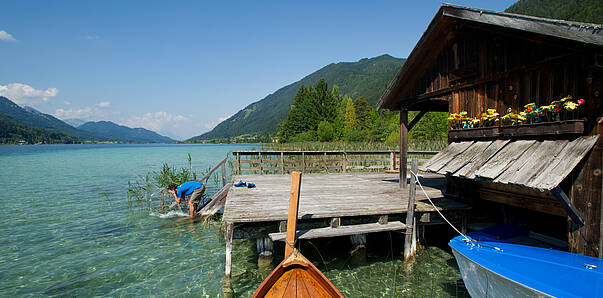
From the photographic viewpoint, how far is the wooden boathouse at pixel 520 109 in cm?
438

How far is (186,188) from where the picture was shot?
1098 cm

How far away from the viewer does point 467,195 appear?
7.54 meters

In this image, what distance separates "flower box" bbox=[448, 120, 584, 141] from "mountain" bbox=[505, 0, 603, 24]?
75095 mm

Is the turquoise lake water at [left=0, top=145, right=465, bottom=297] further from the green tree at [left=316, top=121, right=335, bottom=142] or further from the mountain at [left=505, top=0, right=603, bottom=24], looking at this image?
the mountain at [left=505, top=0, right=603, bottom=24]

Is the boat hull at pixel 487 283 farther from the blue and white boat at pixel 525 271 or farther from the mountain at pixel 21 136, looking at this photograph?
the mountain at pixel 21 136

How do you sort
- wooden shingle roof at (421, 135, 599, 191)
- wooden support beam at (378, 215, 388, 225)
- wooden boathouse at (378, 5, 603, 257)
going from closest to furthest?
wooden shingle roof at (421, 135, 599, 191)
wooden boathouse at (378, 5, 603, 257)
wooden support beam at (378, 215, 388, 225)

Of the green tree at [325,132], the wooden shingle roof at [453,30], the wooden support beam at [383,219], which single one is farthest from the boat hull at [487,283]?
the green tree at [325,132]

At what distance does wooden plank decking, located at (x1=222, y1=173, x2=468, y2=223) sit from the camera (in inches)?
248

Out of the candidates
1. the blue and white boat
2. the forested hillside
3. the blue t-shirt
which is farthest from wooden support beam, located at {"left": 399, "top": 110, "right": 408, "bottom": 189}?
the forested hillside

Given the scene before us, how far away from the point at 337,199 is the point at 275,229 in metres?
2.27

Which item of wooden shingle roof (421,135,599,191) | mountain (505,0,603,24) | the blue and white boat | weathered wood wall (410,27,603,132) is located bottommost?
the blue and white boat

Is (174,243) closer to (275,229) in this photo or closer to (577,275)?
(275,229)

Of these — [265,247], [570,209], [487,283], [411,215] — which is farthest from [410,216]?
[265,247]

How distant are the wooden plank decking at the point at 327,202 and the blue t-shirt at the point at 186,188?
7.32 feet
